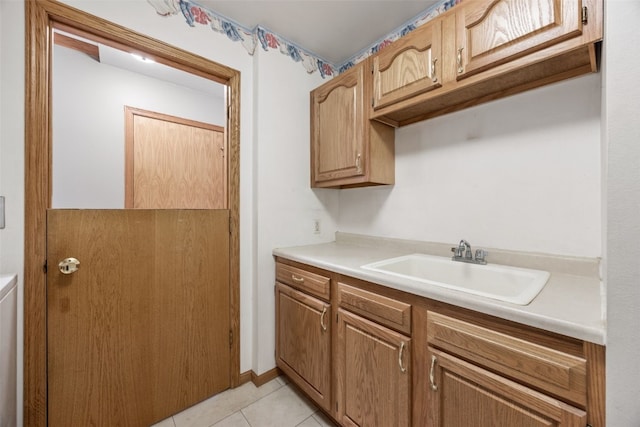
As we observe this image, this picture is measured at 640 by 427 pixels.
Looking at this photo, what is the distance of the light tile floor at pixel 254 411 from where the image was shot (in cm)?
137

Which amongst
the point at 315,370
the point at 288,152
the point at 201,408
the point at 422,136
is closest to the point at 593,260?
the point at 422,136

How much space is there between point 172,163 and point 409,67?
1.56 m

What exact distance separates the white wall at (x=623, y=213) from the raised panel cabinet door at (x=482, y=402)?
0.11 metres

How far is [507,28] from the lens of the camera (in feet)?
3.24

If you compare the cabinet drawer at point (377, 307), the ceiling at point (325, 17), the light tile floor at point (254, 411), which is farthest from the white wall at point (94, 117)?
the cabinet drawer at point (377, 307)

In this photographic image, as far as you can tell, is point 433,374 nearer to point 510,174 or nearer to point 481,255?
point 481,255

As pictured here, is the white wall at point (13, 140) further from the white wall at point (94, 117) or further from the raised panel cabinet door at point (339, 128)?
the raised panel cabinet door at point (339, 128)

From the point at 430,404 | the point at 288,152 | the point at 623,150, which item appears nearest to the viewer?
the point at 623,150

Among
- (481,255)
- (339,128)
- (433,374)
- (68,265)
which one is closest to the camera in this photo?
(433,374)

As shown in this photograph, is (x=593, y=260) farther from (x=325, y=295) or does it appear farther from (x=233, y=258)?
(x=233, y=258)

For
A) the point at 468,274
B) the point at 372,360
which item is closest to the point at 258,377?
the point at 372,360

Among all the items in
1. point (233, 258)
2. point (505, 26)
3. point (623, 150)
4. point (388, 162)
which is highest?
point (505, 26)

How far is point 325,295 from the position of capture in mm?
1337

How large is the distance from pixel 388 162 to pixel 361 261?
0.73m
